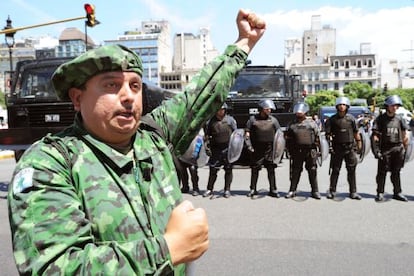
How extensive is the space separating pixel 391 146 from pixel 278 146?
6.16 feet

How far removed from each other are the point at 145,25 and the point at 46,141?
153739mm

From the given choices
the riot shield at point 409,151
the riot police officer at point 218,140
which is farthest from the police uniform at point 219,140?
the riot shield at point 409,151

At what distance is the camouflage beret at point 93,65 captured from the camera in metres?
1.27

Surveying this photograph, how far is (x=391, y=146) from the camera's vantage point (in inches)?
289

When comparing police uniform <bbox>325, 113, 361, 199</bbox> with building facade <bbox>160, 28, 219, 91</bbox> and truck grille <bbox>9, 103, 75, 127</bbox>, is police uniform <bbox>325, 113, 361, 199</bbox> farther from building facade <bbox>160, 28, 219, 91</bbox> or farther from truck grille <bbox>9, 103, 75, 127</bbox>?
building facade <bbox>160, 28, 219, 91</bbox>

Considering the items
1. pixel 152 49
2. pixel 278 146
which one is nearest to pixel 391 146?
pixel 278 146

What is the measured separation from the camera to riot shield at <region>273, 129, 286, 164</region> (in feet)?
26.2

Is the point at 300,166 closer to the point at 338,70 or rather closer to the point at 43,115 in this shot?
the point at 43,115

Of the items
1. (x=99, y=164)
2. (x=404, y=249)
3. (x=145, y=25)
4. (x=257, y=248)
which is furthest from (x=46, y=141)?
(x=145, y=25)

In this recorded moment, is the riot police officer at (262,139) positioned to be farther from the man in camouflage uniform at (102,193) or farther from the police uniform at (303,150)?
the man in camouflage uniform at (102,193)

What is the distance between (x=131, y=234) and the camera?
1186 mm

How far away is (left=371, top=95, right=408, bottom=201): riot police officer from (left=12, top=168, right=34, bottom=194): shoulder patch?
6976 mm

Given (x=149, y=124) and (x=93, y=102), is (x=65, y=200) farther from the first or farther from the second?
(x=149, y=124)

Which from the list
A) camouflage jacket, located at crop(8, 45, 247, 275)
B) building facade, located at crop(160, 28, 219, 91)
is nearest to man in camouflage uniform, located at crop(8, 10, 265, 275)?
camouflage jacket, located at crop(8, 45, 247, 275)
